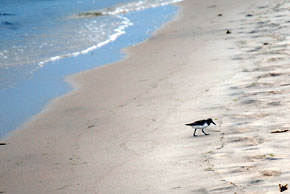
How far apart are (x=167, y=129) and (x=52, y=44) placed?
38.4 ft

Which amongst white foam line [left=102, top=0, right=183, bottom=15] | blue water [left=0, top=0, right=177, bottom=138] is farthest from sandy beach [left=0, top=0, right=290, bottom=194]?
white foam line [left=102, top=0, right=183, bottom=15]

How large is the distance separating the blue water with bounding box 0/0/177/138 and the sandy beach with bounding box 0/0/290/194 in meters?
0.57

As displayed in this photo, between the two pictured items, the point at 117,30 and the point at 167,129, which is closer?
the point at 167,129

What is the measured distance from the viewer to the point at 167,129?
8.99m

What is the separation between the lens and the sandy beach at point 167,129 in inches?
267

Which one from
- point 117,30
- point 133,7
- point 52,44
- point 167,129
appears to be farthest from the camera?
point 133,7

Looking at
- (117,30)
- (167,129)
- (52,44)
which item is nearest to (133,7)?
(117,30)

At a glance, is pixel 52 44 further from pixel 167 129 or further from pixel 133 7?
pixel 133 7

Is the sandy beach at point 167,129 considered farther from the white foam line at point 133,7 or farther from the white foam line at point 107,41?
the white foam line at point 133,7

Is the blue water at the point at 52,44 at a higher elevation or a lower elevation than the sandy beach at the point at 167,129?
lower

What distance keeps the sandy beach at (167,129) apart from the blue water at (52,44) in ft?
1.88

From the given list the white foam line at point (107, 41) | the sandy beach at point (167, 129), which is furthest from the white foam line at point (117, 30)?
the sandy beach at point (167, 129)

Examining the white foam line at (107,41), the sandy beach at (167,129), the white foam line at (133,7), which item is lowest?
the white foam line at (133,7)

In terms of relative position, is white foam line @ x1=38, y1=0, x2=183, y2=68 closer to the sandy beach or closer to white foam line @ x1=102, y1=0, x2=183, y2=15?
white foam line @ x1=102, y1=0, x2=183, y2=15
